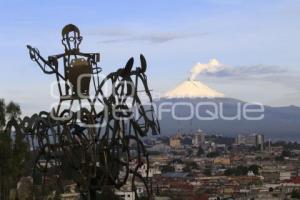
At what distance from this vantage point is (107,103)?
6715mm

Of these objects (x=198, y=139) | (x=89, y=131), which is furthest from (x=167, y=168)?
(x=89, y=131)

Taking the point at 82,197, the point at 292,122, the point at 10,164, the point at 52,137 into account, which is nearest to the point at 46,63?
the point at 52,137

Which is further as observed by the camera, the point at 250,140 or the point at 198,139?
the point at 250,140

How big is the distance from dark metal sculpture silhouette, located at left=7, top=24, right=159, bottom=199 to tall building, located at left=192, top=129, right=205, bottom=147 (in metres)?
117

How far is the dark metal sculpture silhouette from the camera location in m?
6.71

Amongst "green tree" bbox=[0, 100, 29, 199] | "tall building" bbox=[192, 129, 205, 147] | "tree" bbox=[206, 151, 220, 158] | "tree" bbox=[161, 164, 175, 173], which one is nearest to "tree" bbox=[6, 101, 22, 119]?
"green tree" bbox=[0, 100, 29, 199]

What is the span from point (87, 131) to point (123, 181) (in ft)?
2.09

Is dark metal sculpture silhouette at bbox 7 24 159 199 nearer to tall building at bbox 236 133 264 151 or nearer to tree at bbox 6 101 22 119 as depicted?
tree at bbox 6 101 22 119

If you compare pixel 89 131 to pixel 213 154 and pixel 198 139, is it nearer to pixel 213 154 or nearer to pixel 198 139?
pixel 213 154

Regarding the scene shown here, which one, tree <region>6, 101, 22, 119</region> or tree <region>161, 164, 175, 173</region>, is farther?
tree <region>161, 164, 175, 173</region>

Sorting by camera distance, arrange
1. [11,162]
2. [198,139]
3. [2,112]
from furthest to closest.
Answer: [198,139]
[2,112]
[11,162]

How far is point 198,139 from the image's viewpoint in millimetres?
130125

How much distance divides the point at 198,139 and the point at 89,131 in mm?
123752

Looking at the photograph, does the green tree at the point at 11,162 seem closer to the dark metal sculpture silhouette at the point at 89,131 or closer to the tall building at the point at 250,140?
the dark metal sculpture silhouette at the point at 89,131
